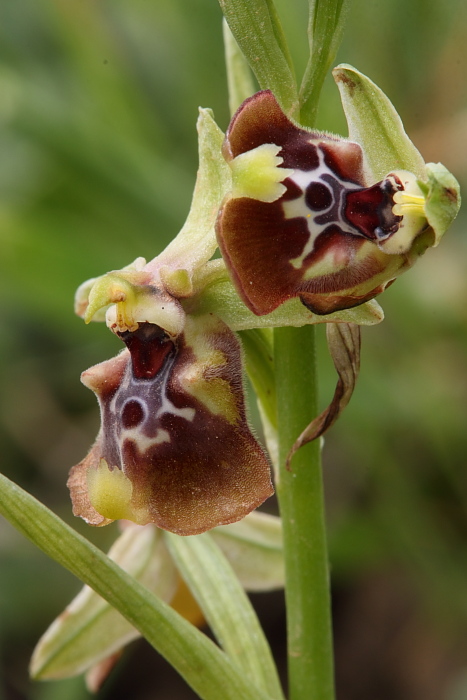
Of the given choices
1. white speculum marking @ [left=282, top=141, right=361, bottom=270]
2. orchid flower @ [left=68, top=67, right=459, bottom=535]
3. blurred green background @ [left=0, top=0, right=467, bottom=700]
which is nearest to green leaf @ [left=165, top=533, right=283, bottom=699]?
orchid flower @ [left=68, top=67, right=459, bottom=535]

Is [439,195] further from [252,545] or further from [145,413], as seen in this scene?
[252,545]

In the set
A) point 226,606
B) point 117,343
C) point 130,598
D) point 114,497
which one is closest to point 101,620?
point 226,606

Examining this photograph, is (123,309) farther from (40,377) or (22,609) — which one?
(40,377)

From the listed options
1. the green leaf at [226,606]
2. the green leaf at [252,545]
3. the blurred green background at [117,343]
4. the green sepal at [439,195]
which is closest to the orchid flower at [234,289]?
the green sepal at [439,195]

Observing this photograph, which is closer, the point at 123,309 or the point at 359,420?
the point at 123,309

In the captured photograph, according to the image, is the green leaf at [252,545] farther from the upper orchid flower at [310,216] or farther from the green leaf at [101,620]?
the upper orchid flower at [310,216]

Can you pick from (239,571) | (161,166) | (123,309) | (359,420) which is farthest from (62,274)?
(123,309)
